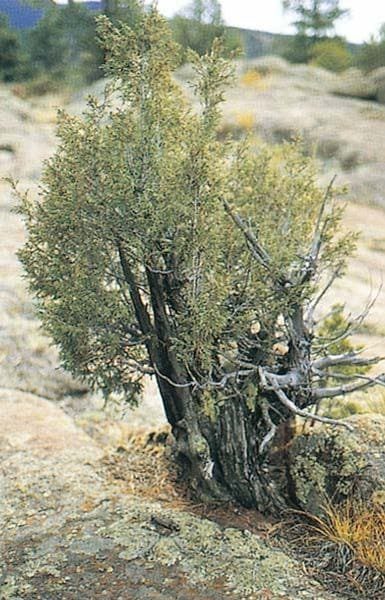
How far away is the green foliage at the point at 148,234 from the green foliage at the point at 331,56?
27222mm

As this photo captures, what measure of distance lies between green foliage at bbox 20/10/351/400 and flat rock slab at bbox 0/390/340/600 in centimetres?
95

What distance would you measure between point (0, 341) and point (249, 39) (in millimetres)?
28461

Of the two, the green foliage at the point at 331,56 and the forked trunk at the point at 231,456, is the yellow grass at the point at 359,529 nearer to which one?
the forked trunk at the point at 231,456

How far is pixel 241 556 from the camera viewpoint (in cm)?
455

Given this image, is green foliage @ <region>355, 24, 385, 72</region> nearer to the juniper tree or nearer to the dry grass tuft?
the dry grass tuft

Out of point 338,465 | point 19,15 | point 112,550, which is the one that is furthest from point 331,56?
point 112,550

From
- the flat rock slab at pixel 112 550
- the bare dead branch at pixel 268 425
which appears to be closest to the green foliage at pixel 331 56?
the flat rock slab at pixel 112 550

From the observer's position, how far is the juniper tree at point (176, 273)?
178 inches

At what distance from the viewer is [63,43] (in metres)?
29.1

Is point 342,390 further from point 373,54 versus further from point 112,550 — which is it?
point 373,54

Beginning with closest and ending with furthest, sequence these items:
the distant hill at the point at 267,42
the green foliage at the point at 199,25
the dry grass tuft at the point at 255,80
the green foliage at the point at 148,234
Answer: the green foliage at the point at 148,234 < the dry grass tuft at the point at 255,80 < the green foliage at the point at 199,25 < the distant hill at the point at 267,42

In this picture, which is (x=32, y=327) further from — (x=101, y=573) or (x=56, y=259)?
(x=101, y=573)

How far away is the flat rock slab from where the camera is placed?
4246mm

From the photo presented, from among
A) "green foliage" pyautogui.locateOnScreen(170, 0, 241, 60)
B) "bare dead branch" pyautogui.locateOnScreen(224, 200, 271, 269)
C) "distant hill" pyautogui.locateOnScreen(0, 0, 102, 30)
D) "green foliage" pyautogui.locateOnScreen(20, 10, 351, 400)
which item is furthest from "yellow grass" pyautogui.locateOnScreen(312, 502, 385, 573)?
"distant hill" pyautogui.locateOnScreen(0, 0, 102, 30)
